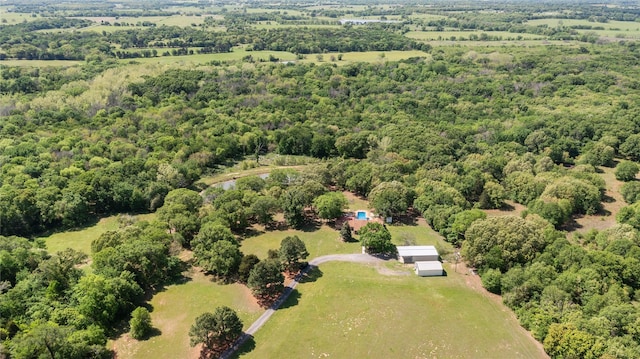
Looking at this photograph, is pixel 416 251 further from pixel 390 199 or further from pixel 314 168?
pixel 314 168

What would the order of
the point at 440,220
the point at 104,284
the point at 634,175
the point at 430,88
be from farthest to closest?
the point at 430,88
the point at 634,175
the point at 440,220
the point at 104,284

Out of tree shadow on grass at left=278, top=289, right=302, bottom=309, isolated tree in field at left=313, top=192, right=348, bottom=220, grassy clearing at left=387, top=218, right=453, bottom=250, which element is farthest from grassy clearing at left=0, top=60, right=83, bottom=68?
tree shadow on grass at left=278, top=289, right=302, bottom=309

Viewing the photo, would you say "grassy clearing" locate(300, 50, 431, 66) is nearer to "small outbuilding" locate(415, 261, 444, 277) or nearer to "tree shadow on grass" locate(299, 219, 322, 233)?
"tree shadow on grass" locate(299, 219, 322, 233)

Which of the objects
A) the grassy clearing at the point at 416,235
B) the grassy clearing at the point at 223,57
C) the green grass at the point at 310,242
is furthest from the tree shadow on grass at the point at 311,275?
the grassy clearing at the point at 223,57

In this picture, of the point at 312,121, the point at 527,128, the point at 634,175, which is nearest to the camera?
the point at 634,175

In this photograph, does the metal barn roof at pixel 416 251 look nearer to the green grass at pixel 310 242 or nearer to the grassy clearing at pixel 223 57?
the green grass at pixel 310 242

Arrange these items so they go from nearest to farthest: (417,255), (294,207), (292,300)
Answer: (292,300), (417,255), (294,207)

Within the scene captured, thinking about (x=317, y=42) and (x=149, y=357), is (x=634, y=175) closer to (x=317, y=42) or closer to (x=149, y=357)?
(x=149, y=357)

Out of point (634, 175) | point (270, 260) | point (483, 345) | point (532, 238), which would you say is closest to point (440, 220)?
point (532, 238)

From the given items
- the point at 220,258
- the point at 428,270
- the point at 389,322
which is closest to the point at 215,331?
the point at 220,258
